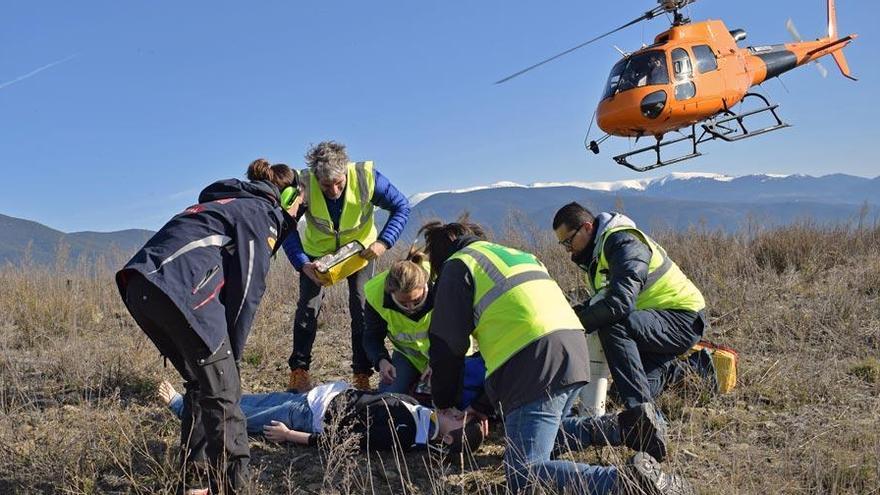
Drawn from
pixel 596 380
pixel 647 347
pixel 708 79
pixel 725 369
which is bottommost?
pixel 725 369

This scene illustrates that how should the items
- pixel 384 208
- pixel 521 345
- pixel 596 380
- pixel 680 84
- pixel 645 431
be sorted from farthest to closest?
pixel 680 84
pixel 384 208
pixel 596 380
pixel 645 431
pixel 521 345

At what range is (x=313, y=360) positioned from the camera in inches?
210

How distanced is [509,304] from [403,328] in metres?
1.31

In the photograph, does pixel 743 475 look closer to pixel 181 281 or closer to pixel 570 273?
pixel 181 281

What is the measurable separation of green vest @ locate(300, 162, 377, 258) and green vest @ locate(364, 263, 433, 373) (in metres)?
0.66

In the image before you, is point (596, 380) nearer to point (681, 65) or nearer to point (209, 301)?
point (209, 301)

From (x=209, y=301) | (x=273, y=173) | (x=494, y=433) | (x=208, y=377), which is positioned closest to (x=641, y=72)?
(x=494, y=433)

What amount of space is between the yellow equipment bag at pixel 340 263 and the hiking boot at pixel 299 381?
615mm

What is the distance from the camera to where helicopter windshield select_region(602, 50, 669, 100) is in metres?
10.4

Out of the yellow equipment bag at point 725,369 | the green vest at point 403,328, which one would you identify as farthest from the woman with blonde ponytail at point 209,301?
the yellow equipment bag at point 725,369

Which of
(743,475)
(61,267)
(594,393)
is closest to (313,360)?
(594,393)

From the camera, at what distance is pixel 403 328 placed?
157 inches

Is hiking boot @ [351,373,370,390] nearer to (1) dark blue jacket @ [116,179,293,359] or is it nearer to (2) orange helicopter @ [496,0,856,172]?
(1) dark blue jacket @ [116,179,293,359]

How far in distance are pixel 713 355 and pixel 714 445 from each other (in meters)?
0.75
